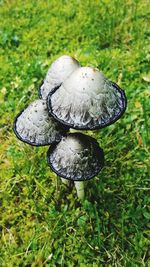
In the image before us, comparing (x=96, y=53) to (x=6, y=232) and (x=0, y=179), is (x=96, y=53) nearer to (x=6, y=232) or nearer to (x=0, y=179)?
(x=0, y=179)

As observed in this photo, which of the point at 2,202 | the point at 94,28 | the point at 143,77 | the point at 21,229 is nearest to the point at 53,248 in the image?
the point at 21,229

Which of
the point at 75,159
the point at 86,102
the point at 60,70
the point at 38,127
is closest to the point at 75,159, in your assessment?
the point at 75,159

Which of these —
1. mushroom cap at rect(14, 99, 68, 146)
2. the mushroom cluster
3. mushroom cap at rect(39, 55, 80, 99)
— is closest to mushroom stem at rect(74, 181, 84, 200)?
the mushroom cluster

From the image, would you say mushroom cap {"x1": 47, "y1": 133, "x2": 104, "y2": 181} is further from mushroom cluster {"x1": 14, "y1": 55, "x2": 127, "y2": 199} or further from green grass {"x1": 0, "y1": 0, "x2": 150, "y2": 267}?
green grass {"x1": 0, "y1": 0, "x2": 150, "y2": 267}

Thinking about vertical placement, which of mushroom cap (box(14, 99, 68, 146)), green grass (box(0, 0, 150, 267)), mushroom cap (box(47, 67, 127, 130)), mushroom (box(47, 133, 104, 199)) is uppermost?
mushroom cap (box(47, 67, 127, 130))

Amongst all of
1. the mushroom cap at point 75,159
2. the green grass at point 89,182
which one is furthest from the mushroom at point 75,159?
the green grass at point 89,182

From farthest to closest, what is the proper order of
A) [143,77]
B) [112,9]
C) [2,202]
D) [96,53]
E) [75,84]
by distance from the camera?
[112,9], [96,53], [143,77], [2,202], [75,84]
